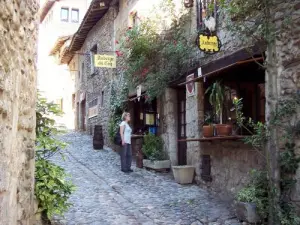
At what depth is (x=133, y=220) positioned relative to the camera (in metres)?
4.90

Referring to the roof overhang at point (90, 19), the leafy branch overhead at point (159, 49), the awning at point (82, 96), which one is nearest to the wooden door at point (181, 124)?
the leafy branch overhead at point (159, 49)

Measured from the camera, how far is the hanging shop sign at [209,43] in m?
6.03

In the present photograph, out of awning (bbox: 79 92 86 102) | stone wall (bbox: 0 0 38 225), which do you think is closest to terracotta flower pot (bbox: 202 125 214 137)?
stone wall (bbox: 0 0 38 225)

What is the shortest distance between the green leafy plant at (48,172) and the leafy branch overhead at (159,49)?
11.4ft

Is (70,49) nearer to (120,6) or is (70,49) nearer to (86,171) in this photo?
(120,6)

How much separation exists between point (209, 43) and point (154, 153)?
305 centimetres

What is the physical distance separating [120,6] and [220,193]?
25.2 feet

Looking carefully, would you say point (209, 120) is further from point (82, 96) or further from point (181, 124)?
point (82, 96)

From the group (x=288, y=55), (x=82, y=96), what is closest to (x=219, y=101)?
(x=288, y=55)

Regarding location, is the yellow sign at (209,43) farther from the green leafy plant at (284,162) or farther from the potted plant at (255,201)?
the potted plant at (255,201)

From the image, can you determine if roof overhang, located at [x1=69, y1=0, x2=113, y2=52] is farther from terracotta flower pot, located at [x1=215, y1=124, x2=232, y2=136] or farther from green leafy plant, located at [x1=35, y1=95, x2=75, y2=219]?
green leafy plant, located at [x1=35, y1=95, x2=75, y2=219]

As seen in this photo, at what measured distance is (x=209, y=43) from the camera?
6.09m

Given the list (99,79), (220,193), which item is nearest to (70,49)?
(99,79)

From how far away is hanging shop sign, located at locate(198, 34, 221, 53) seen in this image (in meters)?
6.03
